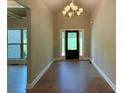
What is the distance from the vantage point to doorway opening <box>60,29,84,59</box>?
492 inches

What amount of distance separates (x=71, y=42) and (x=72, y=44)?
0.48 feet

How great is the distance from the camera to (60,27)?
1243 centimetres

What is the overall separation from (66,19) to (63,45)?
1.69 meters

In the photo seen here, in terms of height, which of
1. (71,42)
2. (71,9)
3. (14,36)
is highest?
(71,9)

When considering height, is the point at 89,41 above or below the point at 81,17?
below

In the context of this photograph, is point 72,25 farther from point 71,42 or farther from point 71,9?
point 71,9

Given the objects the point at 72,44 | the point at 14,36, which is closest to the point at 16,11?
the point at 14,36

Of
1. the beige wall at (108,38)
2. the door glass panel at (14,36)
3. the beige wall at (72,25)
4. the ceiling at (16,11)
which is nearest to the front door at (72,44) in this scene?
the beige wall at (72,25)

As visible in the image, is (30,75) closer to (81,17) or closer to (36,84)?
(36,84)

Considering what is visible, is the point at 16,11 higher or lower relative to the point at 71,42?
higher

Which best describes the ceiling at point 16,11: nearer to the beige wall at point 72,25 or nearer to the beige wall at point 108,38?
the beige wall at point 72,25

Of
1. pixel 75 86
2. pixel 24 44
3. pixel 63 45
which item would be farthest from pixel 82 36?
pixel 75 86

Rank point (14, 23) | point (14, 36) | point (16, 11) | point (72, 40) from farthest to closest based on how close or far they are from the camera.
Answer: point (72, 40) < point (14, 36) < point (14, 23) < point (16, 11)

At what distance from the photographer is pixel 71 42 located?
12.5 m
